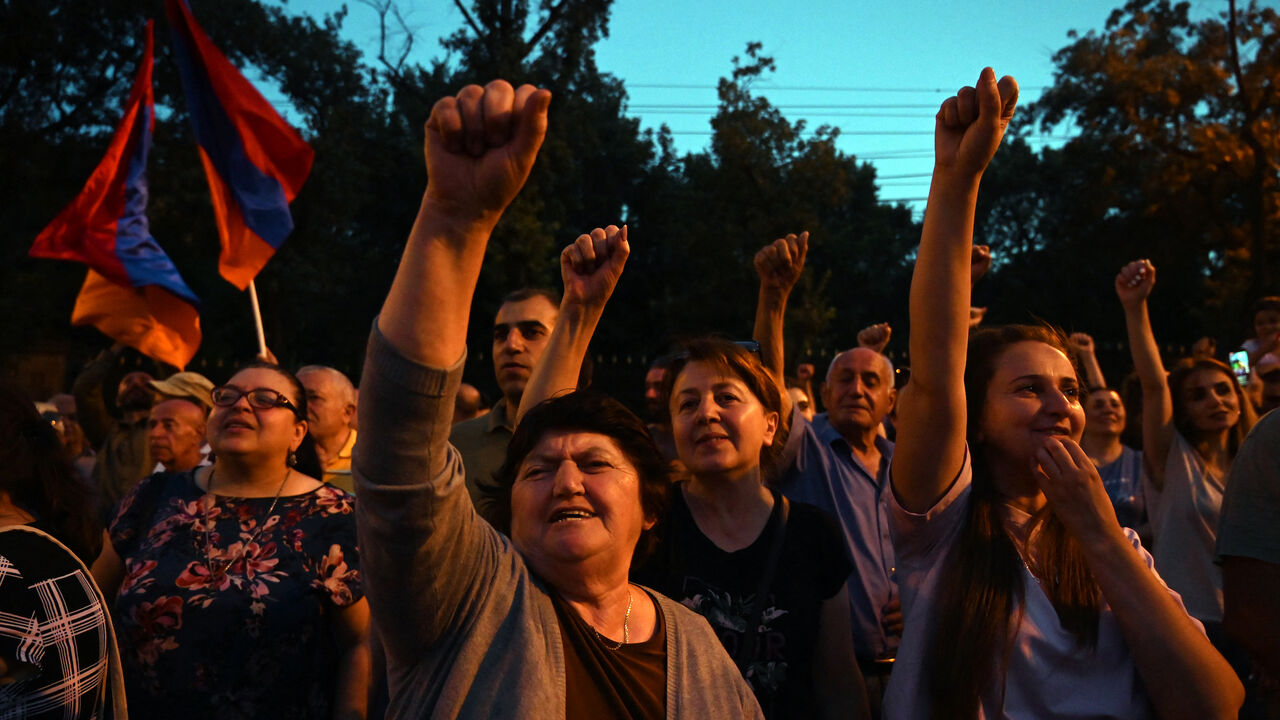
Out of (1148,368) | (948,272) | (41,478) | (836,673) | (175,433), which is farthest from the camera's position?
(175,433)

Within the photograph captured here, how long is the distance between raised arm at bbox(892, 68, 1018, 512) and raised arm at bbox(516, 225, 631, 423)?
3.24 ft

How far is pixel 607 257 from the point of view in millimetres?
2941

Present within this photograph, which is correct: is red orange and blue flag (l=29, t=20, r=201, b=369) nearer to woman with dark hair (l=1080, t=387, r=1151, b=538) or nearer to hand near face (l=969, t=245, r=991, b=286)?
hand near face (l=969, t=245, r=991, b=286)

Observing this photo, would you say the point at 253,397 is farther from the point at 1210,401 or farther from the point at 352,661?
the point at 1210,401

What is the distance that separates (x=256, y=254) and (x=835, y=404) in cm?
486

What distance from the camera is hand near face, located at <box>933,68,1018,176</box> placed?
1.97 m

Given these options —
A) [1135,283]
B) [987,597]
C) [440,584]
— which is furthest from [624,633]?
[1135,283]

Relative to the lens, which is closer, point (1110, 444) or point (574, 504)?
point (574, 504)

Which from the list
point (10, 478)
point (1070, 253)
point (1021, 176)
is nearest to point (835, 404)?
point (10, 478)

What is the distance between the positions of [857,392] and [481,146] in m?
3.45

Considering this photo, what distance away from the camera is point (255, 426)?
3387 millimetres

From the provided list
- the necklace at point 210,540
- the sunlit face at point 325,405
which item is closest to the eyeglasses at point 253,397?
the necklace at point 210,540

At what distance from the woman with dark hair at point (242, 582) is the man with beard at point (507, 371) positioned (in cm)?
66

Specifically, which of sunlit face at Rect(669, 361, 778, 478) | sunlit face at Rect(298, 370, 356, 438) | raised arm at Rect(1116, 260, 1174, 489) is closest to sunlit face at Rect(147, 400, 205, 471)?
sunlit face at Rect(298, 370, 356, 438)
